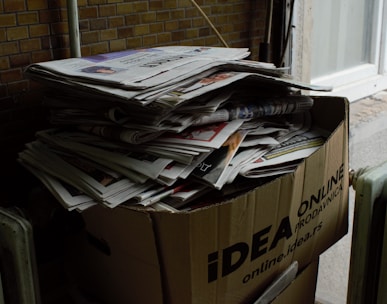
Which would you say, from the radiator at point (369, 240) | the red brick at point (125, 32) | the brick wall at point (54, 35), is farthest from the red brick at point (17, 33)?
the radiator at point (369, 240)

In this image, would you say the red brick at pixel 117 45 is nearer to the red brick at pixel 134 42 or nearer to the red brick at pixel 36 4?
the red brick at pixel 134 42

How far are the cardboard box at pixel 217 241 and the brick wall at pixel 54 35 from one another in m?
0.32

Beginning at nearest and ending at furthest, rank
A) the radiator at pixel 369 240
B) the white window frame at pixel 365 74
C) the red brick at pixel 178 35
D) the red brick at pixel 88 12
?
1. the radiator at pixel 369 240
2. the red brick at pixel 88 12
3. the red brick at pixel 178 35
4. the white window frame at pixel 365 74


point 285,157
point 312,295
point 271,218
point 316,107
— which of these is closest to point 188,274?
point 271,218

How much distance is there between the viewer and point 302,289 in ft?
3.84

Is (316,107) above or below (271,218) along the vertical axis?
above

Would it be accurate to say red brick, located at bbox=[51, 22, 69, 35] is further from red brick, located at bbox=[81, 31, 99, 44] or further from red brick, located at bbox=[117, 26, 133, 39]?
red brick, located at bbox=[117, 26, 133, 39]

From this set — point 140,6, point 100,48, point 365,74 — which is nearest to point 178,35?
point 140,6

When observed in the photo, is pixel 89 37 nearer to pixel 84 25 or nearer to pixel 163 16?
pixel 84 25

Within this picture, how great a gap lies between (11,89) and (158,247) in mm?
538

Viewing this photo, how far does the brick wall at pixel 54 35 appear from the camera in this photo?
1.18 meters

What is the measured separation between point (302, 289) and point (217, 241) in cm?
35

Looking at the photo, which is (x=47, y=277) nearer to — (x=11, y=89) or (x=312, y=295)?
(x=11, y=89)

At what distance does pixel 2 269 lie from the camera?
99cm
